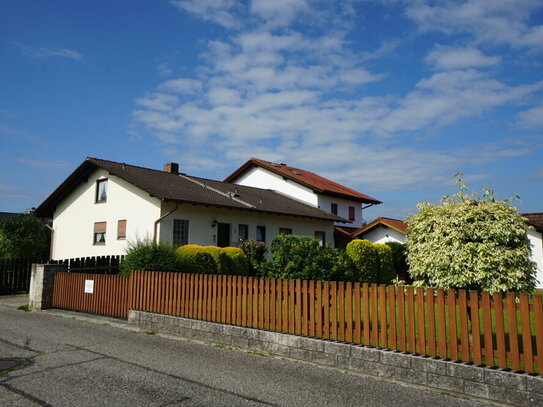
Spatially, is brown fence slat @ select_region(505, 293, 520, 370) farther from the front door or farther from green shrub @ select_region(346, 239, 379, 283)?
the front door

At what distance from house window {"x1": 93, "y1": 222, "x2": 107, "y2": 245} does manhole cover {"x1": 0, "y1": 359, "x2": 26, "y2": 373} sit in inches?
630

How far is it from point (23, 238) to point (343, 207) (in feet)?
76.7

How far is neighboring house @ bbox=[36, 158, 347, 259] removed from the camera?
1991 centimetres

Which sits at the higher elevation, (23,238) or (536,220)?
(536,220)

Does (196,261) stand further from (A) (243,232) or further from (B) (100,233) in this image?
(B) (100,233)

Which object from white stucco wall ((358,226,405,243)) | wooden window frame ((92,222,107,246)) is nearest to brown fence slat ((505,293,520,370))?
wooden window frame ((92,222,107,246))

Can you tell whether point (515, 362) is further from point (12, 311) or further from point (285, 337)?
point (12, 311)

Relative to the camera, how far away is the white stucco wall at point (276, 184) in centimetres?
3186

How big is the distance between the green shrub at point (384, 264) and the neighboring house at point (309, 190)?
23.3ft

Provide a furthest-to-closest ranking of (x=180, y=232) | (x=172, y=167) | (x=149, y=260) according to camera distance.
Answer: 1. (x=172, y=167)
2. (x=180, y=232)
3. (x=149, y=260)

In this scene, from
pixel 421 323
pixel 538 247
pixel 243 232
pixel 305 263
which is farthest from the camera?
pixel 243 232

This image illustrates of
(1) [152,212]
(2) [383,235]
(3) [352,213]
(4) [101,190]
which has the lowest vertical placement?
(2) [383,235]

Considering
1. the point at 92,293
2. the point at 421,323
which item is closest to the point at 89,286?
the point at 92,293

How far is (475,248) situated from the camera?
695 centimetres
